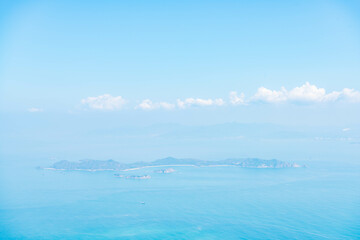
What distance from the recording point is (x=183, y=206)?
25.8 m

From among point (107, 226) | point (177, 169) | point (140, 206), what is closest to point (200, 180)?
point (177, 169)

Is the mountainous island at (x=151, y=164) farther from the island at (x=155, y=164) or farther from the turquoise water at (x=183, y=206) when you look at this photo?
the turquoise water at (x=183, y=206)

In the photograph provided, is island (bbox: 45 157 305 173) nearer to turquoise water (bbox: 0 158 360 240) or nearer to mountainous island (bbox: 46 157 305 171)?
mountainous island (bbox: 46 157 305 171)

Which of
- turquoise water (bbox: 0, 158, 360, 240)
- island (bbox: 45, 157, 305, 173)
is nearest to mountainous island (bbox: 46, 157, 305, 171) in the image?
island (bbox: 45, 157, 305, 173)

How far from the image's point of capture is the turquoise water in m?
19.5

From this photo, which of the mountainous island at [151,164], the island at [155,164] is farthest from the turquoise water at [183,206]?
the mountainous island at [151,164]

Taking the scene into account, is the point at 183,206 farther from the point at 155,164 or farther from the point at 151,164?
the point at 155,164

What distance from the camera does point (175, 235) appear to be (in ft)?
62.1

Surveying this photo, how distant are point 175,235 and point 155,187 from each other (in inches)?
614

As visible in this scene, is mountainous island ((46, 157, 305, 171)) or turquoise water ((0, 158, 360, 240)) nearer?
turquoise water ((0, 158, 360, 240))

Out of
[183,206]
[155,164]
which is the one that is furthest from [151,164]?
[183,206]

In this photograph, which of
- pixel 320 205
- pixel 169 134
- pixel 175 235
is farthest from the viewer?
pixel 169 134

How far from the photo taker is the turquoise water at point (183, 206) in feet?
64.0

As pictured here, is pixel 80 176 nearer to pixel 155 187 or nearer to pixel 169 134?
pixel 155 187
